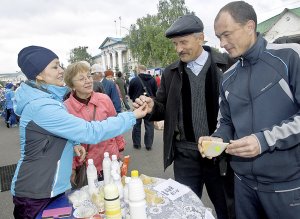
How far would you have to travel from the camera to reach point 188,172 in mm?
2760

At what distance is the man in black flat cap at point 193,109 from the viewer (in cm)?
259

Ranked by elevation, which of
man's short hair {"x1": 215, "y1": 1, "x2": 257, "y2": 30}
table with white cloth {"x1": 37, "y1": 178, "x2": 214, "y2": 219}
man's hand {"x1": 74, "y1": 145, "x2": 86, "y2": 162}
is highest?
man's short hair {"x1": 215, "y1": 1, "x2": 257, "y2": 30}

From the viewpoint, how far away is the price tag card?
2.04 meters

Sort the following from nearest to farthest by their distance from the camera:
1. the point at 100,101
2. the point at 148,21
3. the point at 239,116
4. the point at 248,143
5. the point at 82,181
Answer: the point at 248,143, the point at 239,116, the point at 82,181, the point at 100,101, the point at 148,21

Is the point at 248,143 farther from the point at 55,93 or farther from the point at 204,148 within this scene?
the point at 55,93

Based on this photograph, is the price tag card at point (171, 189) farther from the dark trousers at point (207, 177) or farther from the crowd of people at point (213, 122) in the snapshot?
the dark trousers at point (207, 177)

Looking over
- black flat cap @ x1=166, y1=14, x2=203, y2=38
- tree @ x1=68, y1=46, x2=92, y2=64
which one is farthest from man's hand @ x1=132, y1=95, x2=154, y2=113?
tree @ x1=68, y1=46, x2=92, y2=64

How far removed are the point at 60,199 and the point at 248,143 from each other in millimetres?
1495

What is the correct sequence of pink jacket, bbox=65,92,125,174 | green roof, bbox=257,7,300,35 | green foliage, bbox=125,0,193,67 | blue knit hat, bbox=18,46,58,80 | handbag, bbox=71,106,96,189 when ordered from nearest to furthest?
blue knit hat, bbox=18,46,58,80 < handbag, bbox=71,106,96,189 < pink jacket, bbox=65,92,125,174 < green roof, bbox=257,7,300,35 < green foliage, bbox=125,0,193,67

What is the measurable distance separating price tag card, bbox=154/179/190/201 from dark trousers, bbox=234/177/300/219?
407mm

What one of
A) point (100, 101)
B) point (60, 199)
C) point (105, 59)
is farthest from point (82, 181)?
point (105, 59)

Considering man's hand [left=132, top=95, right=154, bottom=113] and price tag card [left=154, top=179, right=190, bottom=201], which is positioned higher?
man's hand [left=132, top=95, right=154, bottom=113]

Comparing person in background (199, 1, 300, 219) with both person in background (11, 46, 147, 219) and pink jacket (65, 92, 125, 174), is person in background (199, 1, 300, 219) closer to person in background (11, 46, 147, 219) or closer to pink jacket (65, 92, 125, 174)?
person in background (11, 46, 147, 219)

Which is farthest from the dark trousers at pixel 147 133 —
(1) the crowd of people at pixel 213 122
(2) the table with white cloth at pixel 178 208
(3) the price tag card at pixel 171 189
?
(2) the table with white cloth at pixel 178 208
